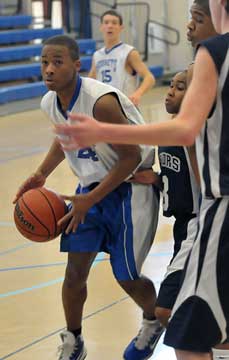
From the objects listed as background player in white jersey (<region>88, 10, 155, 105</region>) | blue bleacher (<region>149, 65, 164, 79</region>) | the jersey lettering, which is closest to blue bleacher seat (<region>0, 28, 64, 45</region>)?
blue bleacher (<region>149, 65, 164, 79</region>)

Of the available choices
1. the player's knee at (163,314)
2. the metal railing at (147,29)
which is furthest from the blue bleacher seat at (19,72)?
the player's knee at (163,314)

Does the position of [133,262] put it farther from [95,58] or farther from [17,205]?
[95,58]

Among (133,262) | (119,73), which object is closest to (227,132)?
(133,262)

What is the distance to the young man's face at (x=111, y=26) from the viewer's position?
26.0 ft

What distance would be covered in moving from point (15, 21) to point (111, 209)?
527 inches

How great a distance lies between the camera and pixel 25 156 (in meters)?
9.43

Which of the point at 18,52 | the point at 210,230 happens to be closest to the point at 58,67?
the point at 210,230

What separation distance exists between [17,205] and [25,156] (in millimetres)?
5691

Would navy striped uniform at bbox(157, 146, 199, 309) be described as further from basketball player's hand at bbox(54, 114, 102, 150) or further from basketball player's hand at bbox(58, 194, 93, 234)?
basketball player's hand at bbox(54, 114, 102, 150)

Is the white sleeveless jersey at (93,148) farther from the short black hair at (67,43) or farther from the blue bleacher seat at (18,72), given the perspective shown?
the blue bleacher seat at (18,72)

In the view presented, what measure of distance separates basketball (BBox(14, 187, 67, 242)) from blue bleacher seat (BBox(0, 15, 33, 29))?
1297 centimetres

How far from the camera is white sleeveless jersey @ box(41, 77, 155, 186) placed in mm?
3613

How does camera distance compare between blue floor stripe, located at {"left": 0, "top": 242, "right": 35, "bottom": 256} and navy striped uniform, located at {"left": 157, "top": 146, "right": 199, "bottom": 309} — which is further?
blue floor stripe, located at {"left": 0, "top": 242, "right": 35, "bottom": 256}

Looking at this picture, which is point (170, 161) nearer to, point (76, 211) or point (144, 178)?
point (144, 178)
